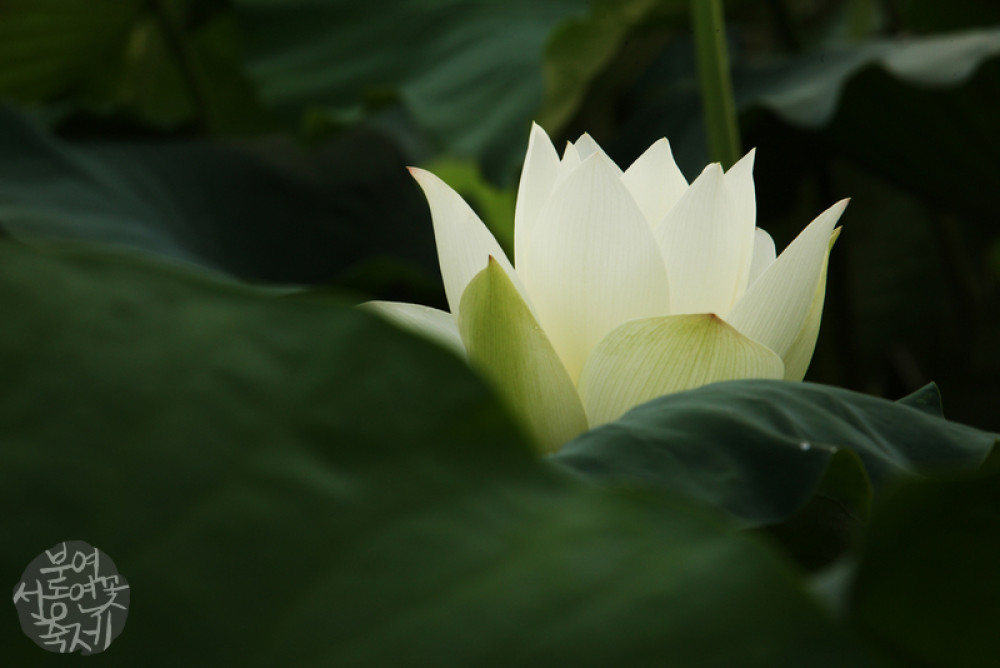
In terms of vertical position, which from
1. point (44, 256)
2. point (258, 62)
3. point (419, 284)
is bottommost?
point (419, 284)

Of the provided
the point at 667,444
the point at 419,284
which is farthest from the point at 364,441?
the point at 419,284

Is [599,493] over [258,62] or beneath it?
beneath

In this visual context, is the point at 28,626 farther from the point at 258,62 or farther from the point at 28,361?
the point at 258,62

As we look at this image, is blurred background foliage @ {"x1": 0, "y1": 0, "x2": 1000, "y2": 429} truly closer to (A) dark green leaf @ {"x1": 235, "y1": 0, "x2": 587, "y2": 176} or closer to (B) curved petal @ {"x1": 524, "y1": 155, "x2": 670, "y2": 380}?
(A) dark green leaf @ {"x1": 235, "y1": 0, "x2": 587, "y2": 176}

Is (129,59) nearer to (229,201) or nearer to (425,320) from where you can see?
(229,201)

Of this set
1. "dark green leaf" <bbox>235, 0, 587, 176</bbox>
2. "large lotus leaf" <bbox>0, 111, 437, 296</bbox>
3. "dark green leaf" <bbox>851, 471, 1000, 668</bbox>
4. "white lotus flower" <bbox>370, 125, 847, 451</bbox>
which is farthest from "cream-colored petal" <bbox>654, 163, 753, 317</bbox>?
"dark green leaf" <bbox>235, 0, 587, 176</bbox>

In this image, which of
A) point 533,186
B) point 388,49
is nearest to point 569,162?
point 533,186
